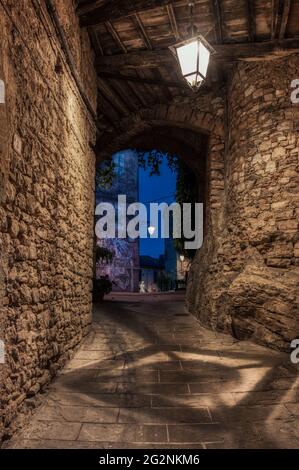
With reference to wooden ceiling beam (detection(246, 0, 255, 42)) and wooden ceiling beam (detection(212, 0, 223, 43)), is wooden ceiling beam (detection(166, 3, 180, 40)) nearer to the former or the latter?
wooden ceiling beam (detection(212, 0, 223, 43))

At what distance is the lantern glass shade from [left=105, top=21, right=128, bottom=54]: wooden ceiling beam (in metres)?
1.38

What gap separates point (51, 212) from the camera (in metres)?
3.56

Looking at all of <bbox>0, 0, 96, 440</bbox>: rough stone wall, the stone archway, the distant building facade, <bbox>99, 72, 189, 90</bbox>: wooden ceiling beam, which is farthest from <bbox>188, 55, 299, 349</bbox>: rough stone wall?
the distant building facade

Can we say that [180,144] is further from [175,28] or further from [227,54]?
[175,28]

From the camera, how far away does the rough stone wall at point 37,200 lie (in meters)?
2.55

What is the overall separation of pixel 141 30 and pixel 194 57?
4.76 ft

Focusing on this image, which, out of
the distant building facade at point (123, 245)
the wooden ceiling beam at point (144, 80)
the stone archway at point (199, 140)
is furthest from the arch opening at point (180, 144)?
the distant building facade at point (123, 245)

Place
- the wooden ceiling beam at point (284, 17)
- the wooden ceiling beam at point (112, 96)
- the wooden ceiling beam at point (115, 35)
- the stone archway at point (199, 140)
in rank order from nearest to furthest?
the wooden ceiling beam at point (284, 17), the wooden ceiling beam at point (115, 35), the wooden ceiling beam at point (112, 96), the stone archway at point (199, 140)

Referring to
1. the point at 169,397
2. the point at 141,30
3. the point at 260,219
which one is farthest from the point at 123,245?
the point at 169,397

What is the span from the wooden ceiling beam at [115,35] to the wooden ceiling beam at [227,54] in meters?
0.11

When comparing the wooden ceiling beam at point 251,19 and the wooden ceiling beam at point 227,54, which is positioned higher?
the wooden ceiling beam at point 251,19

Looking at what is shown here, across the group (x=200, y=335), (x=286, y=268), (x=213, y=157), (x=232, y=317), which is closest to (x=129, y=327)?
(x=200, y=335)

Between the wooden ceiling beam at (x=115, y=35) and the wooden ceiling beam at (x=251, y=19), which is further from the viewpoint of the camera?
the wooden ceiling beam at (x=115, y=35)

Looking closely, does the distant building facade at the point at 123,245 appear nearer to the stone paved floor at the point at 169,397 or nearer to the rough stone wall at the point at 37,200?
the stone paved floor at the point at 169,397
